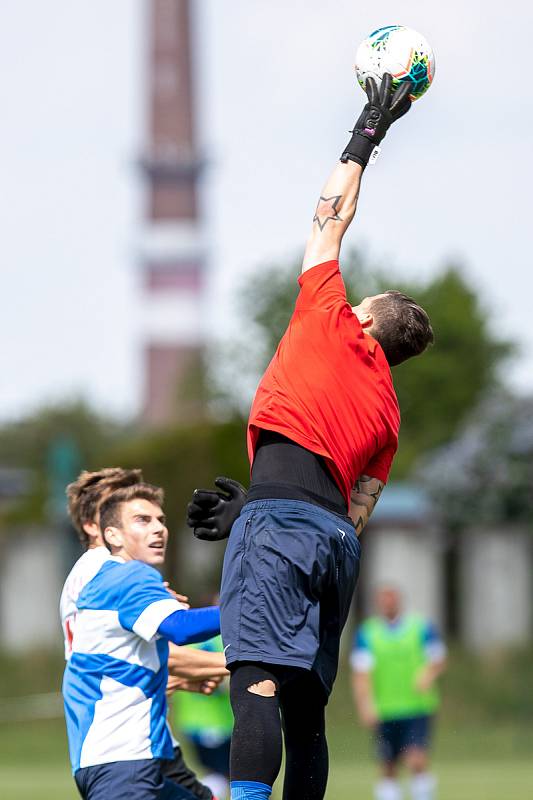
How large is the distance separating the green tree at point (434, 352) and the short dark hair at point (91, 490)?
54.9 meters

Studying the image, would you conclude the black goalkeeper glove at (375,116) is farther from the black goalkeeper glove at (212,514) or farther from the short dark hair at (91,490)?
the short dark hair at (91,490)

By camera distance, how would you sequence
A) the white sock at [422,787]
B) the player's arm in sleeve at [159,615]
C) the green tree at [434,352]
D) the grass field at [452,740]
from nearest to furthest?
the player's arm in sleeve at [159,615]
the white sock at [422,787]
the grass field at [452,740]
the green tree at [434,352]

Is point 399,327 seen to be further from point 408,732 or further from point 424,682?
point 408,732

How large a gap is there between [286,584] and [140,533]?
125 centimetres

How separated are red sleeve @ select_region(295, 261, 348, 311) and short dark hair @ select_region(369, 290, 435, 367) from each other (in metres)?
0.25

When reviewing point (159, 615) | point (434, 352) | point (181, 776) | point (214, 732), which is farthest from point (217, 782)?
point (434, 352)

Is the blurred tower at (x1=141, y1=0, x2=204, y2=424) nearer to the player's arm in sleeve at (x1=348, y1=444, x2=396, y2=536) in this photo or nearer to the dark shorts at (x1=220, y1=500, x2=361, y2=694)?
the player's arm in sleeve at (x1=348, y1=444, x2=396, y2=536)

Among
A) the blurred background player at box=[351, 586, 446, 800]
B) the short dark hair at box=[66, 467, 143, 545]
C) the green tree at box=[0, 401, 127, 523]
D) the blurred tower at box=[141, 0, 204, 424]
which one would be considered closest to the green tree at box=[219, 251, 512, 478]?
the blurred tower at box=[141, 0, 204, 424]

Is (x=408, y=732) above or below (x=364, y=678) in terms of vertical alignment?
below

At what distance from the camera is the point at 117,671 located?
6.38m

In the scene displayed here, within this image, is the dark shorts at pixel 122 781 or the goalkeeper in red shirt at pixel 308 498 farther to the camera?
the dark shorts at pixel 122 781

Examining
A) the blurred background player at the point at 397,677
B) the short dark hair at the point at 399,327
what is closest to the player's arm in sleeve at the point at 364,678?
the blurred background player at the point at 397,677

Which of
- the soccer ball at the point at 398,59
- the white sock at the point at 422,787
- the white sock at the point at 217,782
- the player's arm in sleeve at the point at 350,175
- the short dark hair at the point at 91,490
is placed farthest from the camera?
the white sock at the point at 422,787

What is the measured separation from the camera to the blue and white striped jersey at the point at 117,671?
6297 mm
